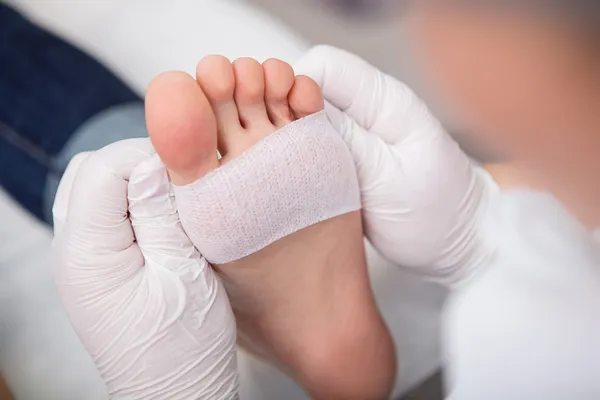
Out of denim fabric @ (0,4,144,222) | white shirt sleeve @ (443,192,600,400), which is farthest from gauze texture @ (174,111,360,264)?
denim fabric @ (0,4,144,222)

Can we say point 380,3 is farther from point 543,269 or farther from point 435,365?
point 435,365

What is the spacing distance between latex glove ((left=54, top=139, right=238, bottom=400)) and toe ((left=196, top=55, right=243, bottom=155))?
2.1 inches

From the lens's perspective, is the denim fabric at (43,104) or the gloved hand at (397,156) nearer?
the gloved hand at (397,156)

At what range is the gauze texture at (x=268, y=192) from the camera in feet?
1.42

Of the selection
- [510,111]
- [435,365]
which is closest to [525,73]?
[510,111]

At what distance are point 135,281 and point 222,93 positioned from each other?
0.50ft

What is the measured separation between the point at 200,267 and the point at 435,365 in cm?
34

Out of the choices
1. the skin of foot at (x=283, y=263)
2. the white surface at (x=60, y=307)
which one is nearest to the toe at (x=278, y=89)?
the skin of foot at (x=283, y=263)

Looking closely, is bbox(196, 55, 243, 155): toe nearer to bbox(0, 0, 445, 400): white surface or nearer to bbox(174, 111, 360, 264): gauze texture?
bbox(174, 111, 360, 264): gauze texture

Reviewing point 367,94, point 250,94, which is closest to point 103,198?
point 250,94

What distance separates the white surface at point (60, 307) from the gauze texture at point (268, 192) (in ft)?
0.68

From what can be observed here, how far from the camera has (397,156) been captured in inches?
21.3

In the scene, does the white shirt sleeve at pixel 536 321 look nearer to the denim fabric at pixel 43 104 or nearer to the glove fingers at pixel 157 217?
the glove fingers at pixel 157 217

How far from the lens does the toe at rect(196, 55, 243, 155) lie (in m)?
0.42
